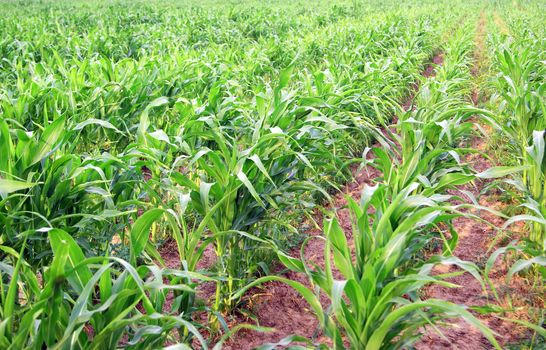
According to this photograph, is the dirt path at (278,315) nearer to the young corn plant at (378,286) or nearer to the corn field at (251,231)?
the corn field at (251,231)

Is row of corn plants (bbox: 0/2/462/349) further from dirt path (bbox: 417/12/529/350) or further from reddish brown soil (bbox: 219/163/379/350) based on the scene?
dirt path (bbox: 417/12/529/350)

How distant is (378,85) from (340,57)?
52.0 inches

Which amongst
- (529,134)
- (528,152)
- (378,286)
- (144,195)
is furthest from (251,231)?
(529,134)

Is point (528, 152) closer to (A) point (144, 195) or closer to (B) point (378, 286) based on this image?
(B) point (378, 286)

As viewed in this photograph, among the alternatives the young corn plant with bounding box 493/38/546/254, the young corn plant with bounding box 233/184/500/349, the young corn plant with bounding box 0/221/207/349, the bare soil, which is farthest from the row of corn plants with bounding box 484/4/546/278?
the young corn plant with bounding box 0/221/207/349

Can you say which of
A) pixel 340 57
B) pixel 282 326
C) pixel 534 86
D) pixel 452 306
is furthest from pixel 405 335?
pixel 340 57

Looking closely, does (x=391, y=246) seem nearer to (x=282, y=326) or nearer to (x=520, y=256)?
(x=282, y=326)

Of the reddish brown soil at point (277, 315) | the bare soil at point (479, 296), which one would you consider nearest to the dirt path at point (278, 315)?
the reddish brown soil at point (277, 315)

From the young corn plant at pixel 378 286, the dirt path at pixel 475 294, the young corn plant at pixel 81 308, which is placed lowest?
the dirt path at pixel 475 294

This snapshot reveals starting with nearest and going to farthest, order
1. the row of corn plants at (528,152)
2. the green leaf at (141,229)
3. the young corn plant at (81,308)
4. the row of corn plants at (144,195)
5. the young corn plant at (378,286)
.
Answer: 1. the young corn plant at (81,308)
2. the row of corn plants at (144,195)
3. the young corn plant at (378,286)
4. the green leaf at (141,229)
5. the row of corn plants at (528,152)

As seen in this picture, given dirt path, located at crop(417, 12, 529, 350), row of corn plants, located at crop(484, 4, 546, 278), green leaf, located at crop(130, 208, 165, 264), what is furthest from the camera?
dirt path, located at crop(417, 12, 529, 350)

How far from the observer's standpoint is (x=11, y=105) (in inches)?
143

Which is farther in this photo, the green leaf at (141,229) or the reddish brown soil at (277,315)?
the reddish brown soil at (277,315)

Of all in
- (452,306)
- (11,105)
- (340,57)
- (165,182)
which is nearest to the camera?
(452,306)
